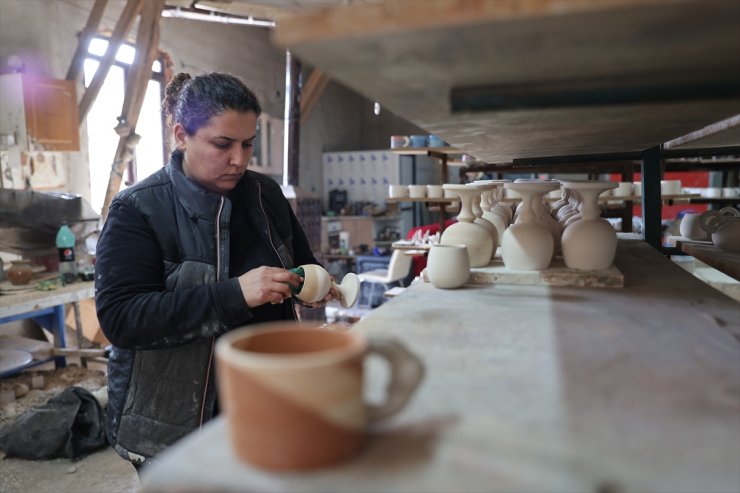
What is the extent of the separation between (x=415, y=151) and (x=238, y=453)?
15.8ft

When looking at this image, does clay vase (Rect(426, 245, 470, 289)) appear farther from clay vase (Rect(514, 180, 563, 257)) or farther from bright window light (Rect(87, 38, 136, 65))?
bright window light (Rect(87, 38, 136, 65))

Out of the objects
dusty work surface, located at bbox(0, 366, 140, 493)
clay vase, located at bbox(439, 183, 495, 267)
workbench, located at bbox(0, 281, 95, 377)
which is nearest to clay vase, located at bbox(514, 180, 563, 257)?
clay vase, located at bbox(439, 183, 495, 267)

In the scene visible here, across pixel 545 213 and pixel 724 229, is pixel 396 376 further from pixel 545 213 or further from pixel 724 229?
pixel 724 229

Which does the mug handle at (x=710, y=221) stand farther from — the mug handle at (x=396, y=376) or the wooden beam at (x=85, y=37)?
the wooden beam at (x=85, y=37)

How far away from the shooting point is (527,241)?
148cm

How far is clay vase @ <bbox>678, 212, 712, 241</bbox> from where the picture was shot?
7.52 ft

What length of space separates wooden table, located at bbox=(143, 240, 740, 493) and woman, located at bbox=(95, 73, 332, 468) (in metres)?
0.58

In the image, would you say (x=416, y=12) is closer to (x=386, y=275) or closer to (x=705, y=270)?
(x=705, y=270)

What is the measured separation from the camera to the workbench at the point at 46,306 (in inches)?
125

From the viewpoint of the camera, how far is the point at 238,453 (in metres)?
0.54

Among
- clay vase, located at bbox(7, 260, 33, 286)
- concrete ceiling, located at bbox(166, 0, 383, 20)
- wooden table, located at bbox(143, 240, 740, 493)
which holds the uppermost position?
concrete ceiling, located at bbox(166, 0, 383, 20)

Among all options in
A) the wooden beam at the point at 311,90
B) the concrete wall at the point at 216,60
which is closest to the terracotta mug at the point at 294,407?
the concrete wall at the point at 216,60

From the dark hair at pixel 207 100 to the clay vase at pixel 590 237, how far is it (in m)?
0.96

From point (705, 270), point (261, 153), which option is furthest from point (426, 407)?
point (261, 153)
